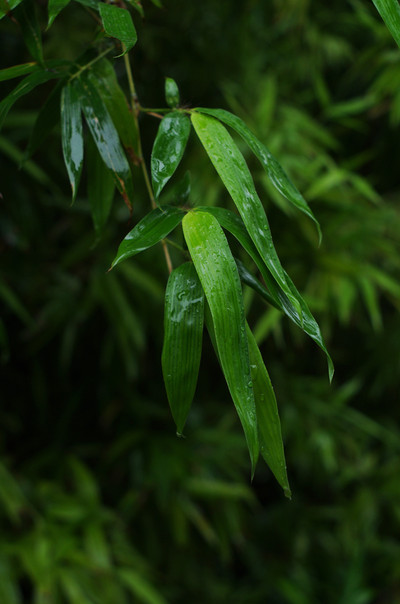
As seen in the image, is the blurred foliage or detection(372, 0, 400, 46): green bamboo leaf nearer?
detection(372, 0, 400, 46): green bamboo leaf

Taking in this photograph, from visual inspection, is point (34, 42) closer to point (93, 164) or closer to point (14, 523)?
point (93, 164)

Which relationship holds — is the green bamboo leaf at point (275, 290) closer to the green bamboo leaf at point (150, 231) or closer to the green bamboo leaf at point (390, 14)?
the green bamboo leaf at point (150, 231)

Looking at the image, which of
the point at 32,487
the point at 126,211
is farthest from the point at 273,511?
the point at 126,211

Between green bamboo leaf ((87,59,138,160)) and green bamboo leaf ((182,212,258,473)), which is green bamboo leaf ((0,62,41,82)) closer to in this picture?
green bamboo leaf ((87,59,138,160))

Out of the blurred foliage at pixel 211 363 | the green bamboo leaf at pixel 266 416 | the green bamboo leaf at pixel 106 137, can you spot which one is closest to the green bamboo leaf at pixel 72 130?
the green bamboo leaf at pixel 106 137

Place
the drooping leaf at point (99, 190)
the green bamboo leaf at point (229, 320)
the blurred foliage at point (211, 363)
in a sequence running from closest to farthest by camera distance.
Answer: the green bamboo leaf at point (229, 320) < the drooping leaf at point (99, 190) < the blurred foliage at point (211, 363)

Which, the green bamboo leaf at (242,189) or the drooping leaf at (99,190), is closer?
the green bamboo leaf at (242,189)

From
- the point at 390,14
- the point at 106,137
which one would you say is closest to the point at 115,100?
the point at 106,137

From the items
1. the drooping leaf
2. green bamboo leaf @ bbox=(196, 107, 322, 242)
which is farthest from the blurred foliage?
green bamboo leaf @ bbox=(196, 107, 322, 242)
